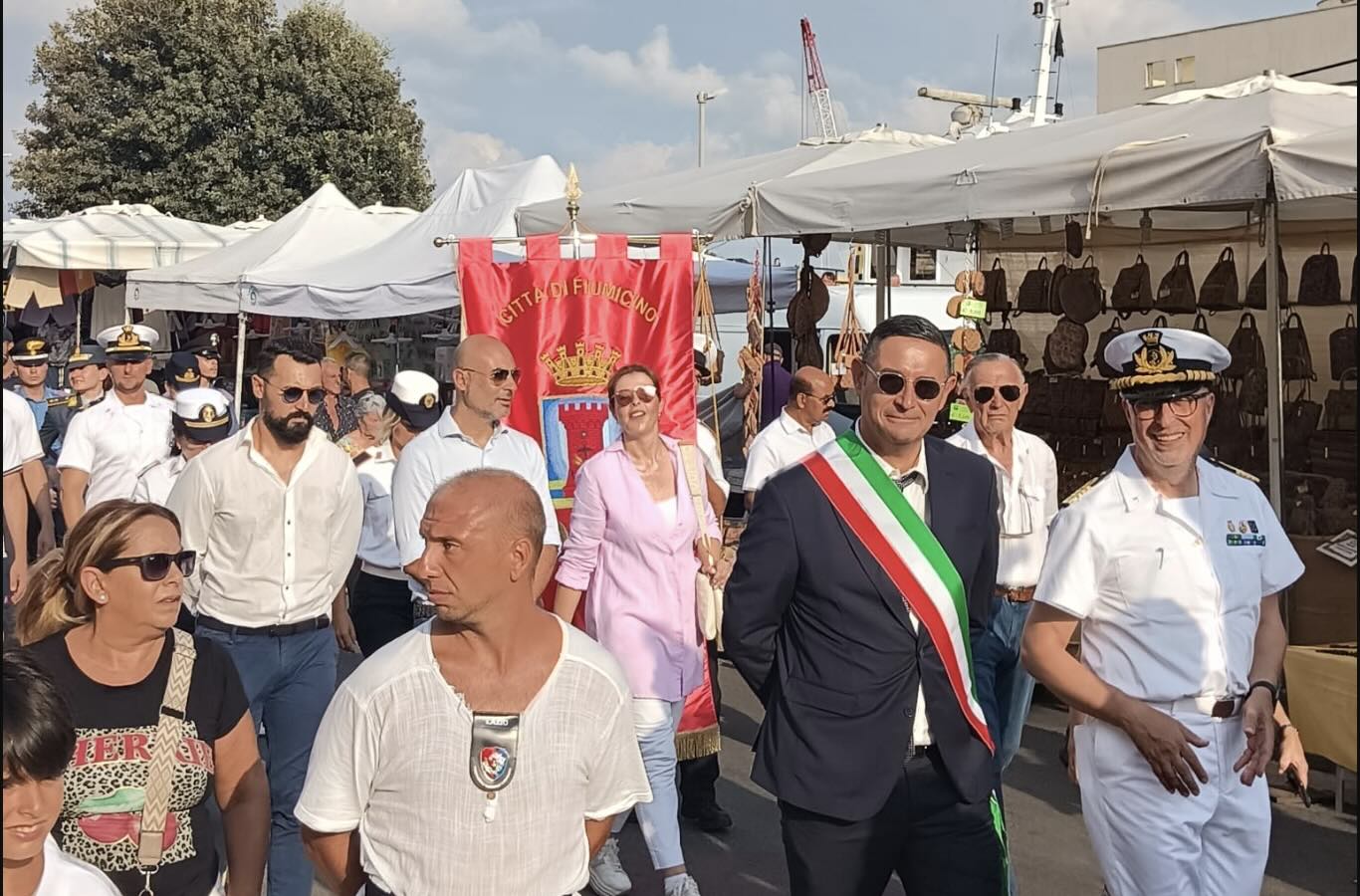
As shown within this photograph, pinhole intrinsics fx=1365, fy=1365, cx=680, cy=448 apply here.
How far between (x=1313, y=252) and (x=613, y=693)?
8.66m

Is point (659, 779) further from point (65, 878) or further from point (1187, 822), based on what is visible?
point (65, 878)

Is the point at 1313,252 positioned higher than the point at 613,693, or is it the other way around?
the point at 1313,252

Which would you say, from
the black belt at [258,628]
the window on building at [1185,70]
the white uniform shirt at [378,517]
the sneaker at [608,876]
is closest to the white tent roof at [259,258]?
the white uniform shirt at [378,517]

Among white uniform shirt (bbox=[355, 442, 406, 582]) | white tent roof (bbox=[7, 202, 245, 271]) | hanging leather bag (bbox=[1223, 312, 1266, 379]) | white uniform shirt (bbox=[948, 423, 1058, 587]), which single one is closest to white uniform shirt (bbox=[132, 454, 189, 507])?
white uniform shirt (bbox=[355, 442, 406, 582])

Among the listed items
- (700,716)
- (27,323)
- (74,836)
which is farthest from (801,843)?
(27,323)

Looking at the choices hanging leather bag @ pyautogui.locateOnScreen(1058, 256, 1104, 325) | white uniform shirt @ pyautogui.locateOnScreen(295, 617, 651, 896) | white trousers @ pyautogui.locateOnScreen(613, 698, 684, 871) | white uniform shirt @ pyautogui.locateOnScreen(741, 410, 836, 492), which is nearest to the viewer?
white uniform shirt @ pyautogui.locateOnScreen(295, 617, 651, 896)

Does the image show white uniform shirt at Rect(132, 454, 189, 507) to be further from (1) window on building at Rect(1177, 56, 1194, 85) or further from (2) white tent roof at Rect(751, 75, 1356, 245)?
(1) window on building at Rect(1177, 56, 1194, 85)

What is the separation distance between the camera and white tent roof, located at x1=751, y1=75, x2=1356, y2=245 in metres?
5.95

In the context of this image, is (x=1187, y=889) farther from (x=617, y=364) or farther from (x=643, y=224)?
(x=643, y=224)

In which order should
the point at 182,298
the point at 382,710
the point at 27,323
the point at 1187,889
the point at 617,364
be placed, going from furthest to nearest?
1. the point at 27,323
2. the point at 182,298
3. the point at 617,364
4. the point at 1187,889
5. the point at 382,710

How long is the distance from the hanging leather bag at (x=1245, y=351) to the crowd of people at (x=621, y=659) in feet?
15.7

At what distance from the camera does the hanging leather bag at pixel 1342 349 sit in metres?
8.84

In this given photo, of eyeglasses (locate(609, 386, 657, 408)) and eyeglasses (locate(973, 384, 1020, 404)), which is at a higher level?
eyeglasses (locate(973, 384, 1020, 404))

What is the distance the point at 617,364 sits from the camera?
6.97 meters
